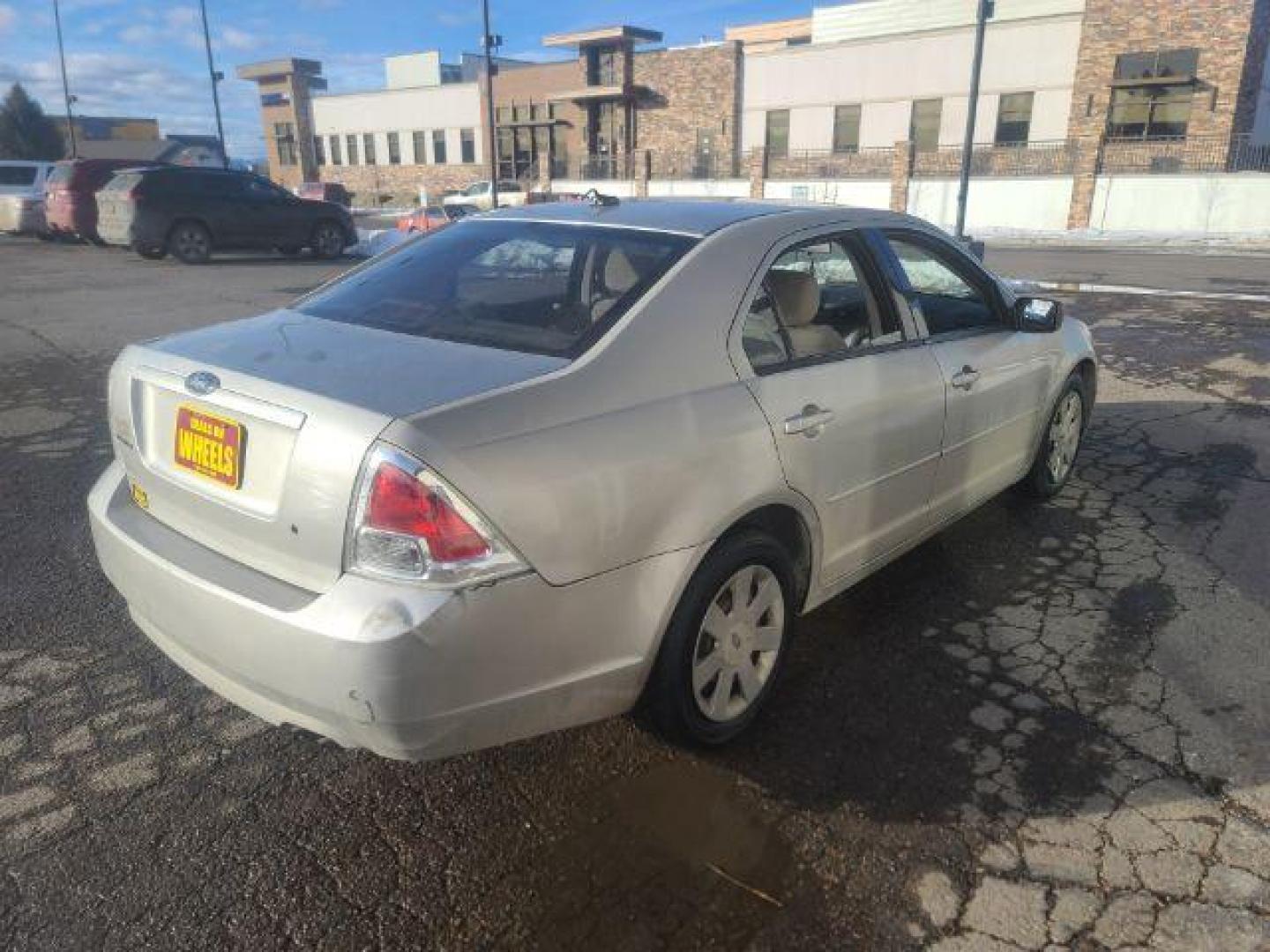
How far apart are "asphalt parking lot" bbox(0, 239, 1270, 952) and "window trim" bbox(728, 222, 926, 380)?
1098mm

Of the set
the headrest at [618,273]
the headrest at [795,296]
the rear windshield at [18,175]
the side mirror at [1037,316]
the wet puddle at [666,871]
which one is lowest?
the wet puddle at [666,871]

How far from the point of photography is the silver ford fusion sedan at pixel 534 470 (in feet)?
6.77

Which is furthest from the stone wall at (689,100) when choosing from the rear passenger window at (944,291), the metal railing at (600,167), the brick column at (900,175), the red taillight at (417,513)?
the red taillight at (417,513)

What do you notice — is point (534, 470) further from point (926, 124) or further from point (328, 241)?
point (926, 124)

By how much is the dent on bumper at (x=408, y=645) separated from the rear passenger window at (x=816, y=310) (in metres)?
0.81

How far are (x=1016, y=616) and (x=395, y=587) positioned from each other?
8.61ft

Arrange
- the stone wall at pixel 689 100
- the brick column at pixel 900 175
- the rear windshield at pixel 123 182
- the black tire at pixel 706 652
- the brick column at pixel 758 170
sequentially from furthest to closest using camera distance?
1. the stone wall at pixel 689 100
2. the brick column at pixel 758 170
3. the brick column at pixel 900 175
4. the rear windshield at pixel 123 182
5. the black tire at pixel 706 652

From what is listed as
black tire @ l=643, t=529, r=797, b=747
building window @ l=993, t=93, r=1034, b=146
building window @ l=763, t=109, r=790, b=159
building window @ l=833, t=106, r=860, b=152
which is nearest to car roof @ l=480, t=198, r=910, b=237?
black tire @ l=643, t=529, r=797, b=747

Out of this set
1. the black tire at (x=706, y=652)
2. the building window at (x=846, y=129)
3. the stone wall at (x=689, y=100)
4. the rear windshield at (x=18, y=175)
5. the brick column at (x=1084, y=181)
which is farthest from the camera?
the stone wall at (x=689, y=100)

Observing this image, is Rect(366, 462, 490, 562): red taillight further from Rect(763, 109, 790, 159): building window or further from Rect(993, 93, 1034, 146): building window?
Rect(763, 109, 790, 159): building window

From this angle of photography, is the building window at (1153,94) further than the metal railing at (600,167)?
No

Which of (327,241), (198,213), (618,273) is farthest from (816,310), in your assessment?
(327,241)

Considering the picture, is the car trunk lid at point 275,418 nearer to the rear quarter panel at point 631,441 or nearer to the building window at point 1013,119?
the rear quarter panel at point 631,441

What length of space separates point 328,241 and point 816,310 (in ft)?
56.9
